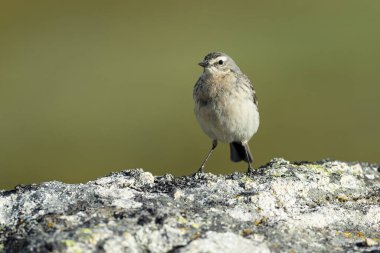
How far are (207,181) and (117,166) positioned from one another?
19309mm

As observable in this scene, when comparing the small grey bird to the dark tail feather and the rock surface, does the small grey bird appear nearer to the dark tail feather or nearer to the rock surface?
the dark tail feather

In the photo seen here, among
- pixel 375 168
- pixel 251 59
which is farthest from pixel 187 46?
pixel 375 168

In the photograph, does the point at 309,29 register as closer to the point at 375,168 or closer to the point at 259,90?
the point at 259,90

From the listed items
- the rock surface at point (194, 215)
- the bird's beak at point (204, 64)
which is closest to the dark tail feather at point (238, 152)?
the bird's beak at point (204, 64)

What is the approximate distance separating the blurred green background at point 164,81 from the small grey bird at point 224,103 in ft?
40.7

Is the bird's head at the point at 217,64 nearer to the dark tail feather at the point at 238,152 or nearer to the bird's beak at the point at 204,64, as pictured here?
the bird's beak at the point at 204,64

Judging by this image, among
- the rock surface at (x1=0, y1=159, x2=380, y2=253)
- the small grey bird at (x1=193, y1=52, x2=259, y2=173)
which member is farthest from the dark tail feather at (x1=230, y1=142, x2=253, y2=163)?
the rock surface at (x1=0, y1=159, x2=380, y2=253)

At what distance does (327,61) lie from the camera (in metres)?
40.6

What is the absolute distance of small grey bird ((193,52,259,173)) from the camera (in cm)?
1050

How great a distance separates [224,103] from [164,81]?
29323mm

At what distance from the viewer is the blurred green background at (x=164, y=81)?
2772 centimetres

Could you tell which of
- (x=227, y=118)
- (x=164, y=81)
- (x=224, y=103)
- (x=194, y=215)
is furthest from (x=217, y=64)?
(x=164, y=81)

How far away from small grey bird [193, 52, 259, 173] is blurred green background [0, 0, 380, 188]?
40.7 ft

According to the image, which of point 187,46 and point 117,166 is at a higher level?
point 187,46
